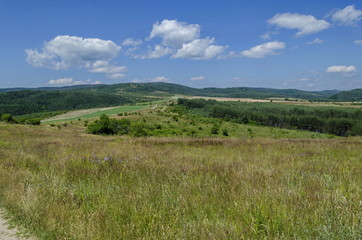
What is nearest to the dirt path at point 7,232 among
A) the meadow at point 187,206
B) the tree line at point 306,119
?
the meadow at point 187,206

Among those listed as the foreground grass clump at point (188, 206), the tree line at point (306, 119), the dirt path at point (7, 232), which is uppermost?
the foreground grass clump at point (188, 206)

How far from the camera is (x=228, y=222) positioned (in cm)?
293

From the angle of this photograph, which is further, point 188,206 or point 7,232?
point 188,206

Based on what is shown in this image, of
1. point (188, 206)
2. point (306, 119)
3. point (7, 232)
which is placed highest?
point (188, 206)

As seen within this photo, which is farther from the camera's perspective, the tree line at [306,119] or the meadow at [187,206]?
the tree line at [306,119]

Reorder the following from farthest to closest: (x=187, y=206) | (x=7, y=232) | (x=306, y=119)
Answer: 1. (x=306, y=119)
2. (x=187, y=206)
3. (x=7, y=232)

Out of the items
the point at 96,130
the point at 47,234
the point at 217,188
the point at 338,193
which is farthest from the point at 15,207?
the point at 96,130

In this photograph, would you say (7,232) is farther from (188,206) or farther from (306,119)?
(306,119)

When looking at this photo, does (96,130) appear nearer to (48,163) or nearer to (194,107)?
(48,163)

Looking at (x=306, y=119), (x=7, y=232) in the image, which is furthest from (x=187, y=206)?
(x=306, y=119)

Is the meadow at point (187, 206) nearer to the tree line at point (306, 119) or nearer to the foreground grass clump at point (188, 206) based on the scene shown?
the foreground grass clump at point (188, 206)

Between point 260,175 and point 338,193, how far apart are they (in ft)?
4.96

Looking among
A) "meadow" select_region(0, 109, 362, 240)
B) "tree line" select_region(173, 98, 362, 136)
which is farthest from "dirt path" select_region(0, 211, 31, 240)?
"tree line" select_region(173, 98, 362, 136)

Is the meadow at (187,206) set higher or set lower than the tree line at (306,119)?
higher
